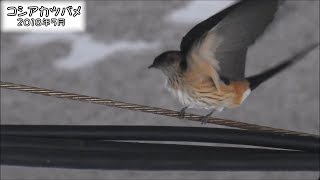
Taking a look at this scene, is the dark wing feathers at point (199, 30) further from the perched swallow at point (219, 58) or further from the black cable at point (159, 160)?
the black cable at point (159, 160)

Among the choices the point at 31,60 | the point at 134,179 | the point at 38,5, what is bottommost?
the point at 134,179

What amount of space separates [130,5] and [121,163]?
878mm

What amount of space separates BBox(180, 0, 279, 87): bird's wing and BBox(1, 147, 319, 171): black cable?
16 centimetres

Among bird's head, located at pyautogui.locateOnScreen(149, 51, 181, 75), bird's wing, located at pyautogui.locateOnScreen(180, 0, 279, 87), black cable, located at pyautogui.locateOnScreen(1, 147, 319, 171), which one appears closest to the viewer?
black cable, located at pyautogui.locateOnScreen(1, 147, 319, 171)

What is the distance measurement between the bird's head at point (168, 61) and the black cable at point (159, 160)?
0.30 m

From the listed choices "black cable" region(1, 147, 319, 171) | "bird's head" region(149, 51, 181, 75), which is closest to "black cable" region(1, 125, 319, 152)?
"black cable" region(1, 147, 319, 171)

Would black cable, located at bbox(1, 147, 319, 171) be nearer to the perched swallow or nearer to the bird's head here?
the perched swallow

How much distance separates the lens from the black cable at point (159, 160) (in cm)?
53

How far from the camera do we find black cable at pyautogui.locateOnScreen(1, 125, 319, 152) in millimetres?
582

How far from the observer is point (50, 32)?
1.40m

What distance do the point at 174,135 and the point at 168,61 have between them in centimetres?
24

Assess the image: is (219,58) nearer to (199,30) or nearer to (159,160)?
(199,30)

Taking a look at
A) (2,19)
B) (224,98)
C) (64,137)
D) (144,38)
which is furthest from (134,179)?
(64,137)

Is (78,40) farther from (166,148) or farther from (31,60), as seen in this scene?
(166,148)
